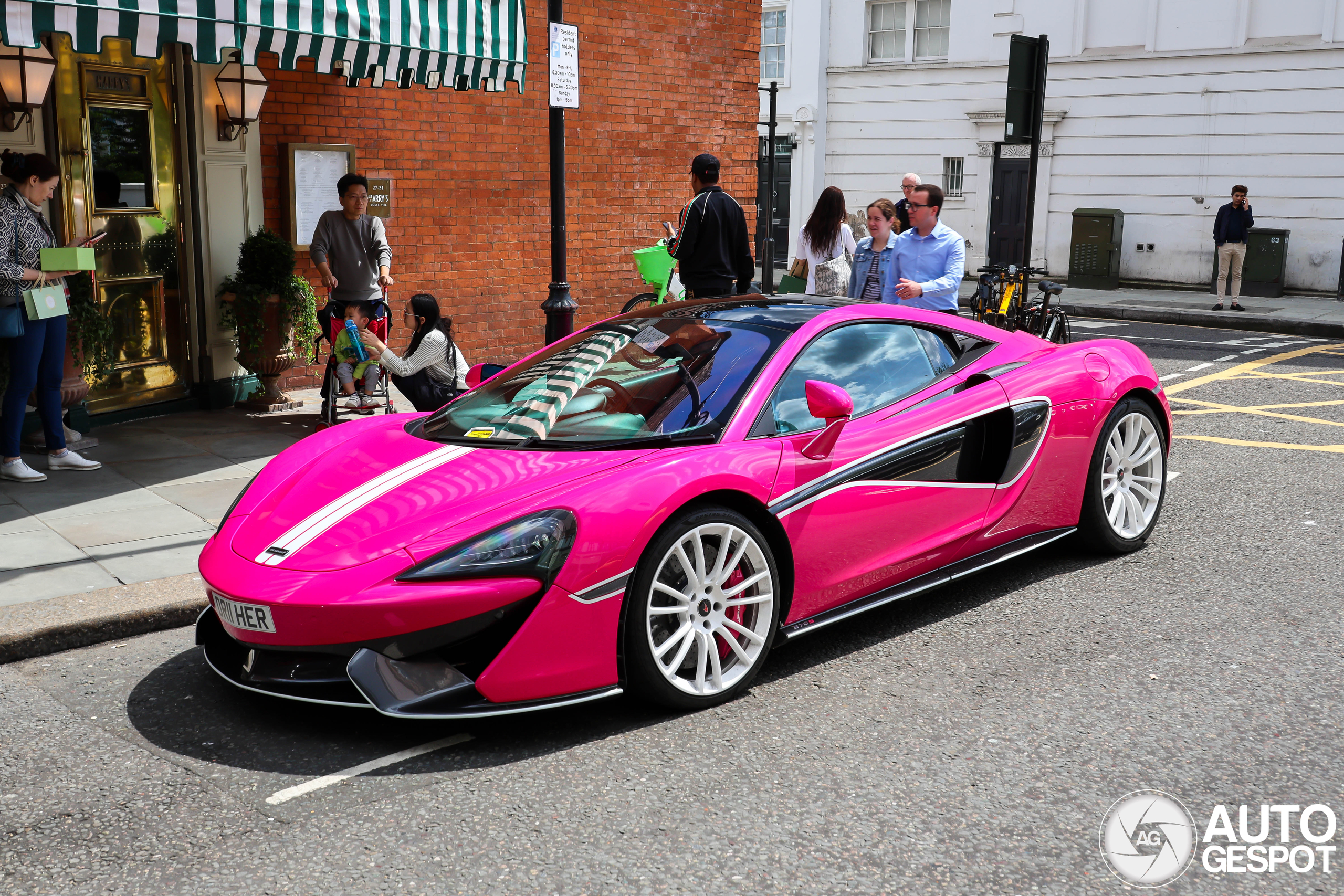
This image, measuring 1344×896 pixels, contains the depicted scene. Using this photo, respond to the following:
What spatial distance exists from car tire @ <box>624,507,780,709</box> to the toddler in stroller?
15.9ft

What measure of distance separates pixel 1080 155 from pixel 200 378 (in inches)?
758

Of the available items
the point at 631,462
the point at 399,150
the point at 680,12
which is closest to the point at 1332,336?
the point at 680,12

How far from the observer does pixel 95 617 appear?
4852mm

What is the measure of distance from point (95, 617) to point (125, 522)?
1.55 metres

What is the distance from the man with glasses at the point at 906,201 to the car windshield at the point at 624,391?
12.1 ft

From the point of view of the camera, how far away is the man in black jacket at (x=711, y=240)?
883cm

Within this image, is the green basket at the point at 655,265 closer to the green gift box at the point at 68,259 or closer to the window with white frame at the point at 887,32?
the green gift box at the point at 68,259

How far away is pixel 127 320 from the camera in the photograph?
8.88 meters

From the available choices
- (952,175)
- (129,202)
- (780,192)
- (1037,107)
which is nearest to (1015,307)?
(1037,107)

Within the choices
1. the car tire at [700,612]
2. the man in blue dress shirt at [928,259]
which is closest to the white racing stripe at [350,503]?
the car tire at [700,612]

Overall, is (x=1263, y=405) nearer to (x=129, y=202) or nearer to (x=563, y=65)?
(x=563, y=65)

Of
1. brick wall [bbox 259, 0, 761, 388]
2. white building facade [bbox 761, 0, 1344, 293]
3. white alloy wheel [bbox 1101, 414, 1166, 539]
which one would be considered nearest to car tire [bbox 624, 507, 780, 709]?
white alloy wheel [bbox 1101, 414, 1166, 539]

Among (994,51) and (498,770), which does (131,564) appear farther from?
(994,51)

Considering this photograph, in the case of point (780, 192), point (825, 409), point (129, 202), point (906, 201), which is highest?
point (780, 192)
